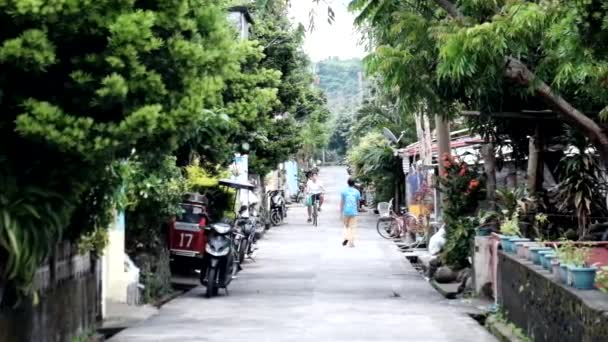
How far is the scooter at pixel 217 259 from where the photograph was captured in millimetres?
14594

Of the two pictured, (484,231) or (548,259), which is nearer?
(548,259)

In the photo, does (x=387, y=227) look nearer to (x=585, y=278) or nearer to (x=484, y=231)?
(x=484, y=231)

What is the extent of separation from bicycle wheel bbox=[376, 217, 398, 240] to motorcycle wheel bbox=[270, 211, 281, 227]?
615 cm

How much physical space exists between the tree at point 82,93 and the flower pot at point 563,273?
3457 millimetres

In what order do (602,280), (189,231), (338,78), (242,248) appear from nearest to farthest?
(602,280) < (189,231) < (242,248) < (338,78)

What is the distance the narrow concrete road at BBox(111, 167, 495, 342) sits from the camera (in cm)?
1089

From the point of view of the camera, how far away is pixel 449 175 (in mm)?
17188

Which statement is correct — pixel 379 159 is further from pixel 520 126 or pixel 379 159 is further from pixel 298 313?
pixel 298 313

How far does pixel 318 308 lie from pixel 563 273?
539 cm

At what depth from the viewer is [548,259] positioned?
30.9ft

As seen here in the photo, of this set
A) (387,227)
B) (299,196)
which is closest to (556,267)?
(387,227)

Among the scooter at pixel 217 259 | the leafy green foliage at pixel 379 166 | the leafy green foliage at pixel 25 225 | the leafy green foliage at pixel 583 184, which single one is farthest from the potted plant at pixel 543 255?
the leafy green foliage at pixel 379 166

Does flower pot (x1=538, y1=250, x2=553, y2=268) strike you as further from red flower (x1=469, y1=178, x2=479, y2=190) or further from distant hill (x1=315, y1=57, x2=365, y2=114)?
distant hill (x1=315, y1=57, x2=365, y2=114)

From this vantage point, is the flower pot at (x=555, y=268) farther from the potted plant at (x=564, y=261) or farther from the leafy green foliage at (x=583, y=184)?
the leafy green foliage at (x=583, y=184)
